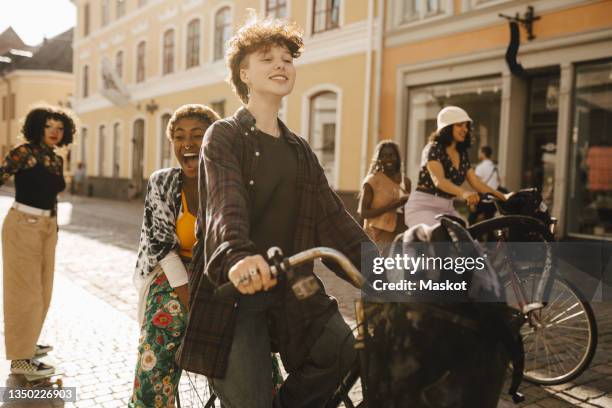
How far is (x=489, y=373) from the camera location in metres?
1.33

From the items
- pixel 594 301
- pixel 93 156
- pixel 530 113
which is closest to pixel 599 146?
pixel 530 113

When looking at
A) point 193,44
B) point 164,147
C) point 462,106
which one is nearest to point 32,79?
point 164,147

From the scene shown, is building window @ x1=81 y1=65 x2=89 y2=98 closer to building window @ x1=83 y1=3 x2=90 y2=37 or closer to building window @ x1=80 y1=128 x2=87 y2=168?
building window @ x1=83 y1=3 x2=90 y2=37

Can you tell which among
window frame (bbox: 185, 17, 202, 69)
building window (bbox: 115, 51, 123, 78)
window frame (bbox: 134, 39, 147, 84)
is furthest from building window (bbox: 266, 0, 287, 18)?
building window (bbox: 115, 51, 123, 78)

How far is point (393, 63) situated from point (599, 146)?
5.06m

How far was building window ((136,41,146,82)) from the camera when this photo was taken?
24.9 m

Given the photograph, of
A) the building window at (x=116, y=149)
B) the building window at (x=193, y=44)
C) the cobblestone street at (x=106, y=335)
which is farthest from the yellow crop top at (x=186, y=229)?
the building window at (x=116, y=149)

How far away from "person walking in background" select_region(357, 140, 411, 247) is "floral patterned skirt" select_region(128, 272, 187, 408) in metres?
2.98

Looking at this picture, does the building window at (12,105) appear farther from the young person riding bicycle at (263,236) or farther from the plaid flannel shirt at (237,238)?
the plaid flannel shirt at (237,238)

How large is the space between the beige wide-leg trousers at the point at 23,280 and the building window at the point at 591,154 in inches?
339

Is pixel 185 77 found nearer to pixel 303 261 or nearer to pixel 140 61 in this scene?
pixel 140 61

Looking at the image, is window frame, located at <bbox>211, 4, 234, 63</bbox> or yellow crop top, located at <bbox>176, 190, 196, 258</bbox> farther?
window frame, located at <bbox>211, 4, 234, 63</bbox>

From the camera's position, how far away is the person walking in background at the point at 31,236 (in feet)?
12.7

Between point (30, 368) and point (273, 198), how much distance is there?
2.75 metres
